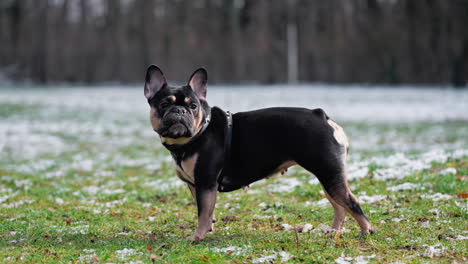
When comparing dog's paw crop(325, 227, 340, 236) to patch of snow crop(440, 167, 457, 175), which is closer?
dog's paw crop(325, 227, 340, 236)

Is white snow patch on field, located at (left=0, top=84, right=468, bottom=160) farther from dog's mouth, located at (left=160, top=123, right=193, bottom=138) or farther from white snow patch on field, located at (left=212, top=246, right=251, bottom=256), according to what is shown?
white snow patch on field, located at (left=212, top=246, right=251, bottom=256)

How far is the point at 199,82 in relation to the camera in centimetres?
618

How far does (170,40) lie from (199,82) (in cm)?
4694

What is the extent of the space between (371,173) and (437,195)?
1748 mm

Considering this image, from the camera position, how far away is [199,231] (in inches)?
235

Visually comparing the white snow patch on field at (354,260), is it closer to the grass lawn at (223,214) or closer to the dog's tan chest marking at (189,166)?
the grass lawn at (223,214)

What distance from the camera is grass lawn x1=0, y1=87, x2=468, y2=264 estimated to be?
5.42m

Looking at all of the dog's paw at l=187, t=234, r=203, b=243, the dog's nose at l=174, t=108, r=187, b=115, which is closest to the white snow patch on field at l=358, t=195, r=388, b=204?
the dog's paw at l=187, t=234, r=203, b=243

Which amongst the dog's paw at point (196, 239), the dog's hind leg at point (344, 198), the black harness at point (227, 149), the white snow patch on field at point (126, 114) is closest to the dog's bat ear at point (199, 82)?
the black harness at point (227, 149)

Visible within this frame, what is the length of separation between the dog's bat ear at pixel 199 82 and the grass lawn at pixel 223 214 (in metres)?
1.71

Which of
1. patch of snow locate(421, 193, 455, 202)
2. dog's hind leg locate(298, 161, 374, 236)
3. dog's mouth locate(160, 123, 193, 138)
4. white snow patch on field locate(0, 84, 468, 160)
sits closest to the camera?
dog's mouth locate(160, 123, 193, 138)

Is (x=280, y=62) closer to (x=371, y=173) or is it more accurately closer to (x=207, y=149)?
(x=371, y=173)

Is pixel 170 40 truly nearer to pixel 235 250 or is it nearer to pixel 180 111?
pixel 180 111

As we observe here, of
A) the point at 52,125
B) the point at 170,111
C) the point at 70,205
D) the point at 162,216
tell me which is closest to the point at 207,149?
the point at 170,111
